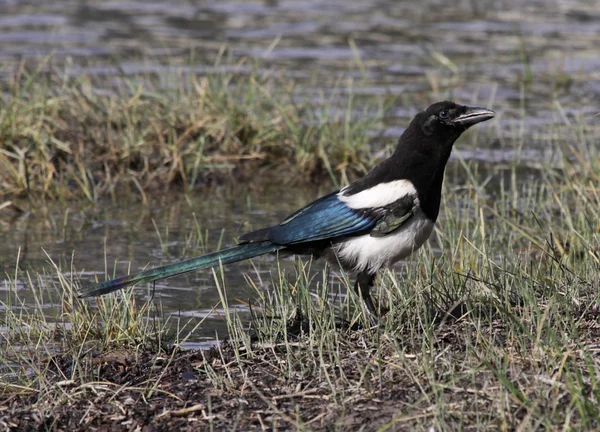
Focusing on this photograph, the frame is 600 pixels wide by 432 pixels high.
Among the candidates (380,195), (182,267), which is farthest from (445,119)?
(182,267)

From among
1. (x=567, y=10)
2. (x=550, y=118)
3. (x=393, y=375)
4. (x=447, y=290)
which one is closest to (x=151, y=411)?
(x=393, y=375)

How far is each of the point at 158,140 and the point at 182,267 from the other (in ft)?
10.6

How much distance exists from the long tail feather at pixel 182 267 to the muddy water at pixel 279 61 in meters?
0.54

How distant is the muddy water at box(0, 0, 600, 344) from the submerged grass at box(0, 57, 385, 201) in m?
0.22

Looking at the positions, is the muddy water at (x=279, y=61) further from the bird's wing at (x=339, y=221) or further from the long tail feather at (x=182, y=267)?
the bird's wing at (x=339, y=221)

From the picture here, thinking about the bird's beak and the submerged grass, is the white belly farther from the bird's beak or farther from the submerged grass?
the submerged grass

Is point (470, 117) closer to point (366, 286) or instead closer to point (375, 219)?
point (375, 219)

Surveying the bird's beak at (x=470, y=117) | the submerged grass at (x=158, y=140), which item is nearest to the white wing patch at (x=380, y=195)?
the bird's beak at (x=470, y=117)

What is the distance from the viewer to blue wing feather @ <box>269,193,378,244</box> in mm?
5203

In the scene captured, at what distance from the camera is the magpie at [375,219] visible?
5.12 metres

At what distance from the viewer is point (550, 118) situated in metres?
10.4

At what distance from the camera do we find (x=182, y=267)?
513 centimetres

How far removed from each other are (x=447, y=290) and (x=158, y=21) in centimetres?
978

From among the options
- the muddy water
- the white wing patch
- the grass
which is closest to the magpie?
the white wing patch
